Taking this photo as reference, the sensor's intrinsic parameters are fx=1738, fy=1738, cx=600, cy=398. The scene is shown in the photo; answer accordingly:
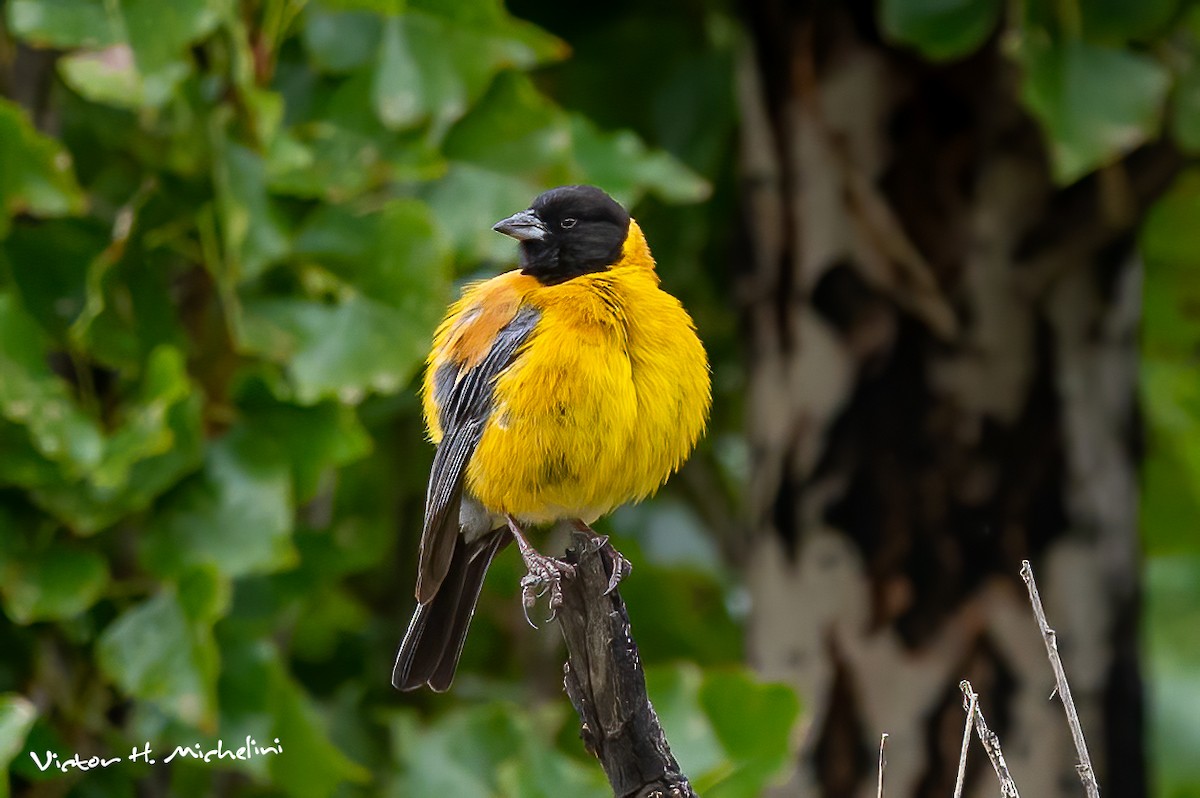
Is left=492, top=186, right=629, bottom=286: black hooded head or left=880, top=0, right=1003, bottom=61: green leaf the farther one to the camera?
left=880, top=0, right=1003, bottom=61: green leaf

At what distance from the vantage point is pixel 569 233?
3625 millimetres

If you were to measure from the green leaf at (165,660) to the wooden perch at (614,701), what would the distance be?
1.13 meters

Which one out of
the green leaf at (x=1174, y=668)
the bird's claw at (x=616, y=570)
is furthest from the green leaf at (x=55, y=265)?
the green leaf at (x=1174, y=668)

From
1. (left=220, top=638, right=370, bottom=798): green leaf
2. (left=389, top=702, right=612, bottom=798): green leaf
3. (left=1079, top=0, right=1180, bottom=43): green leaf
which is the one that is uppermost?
(left=1079, top=0, right=1180, bottom=43): green leaf

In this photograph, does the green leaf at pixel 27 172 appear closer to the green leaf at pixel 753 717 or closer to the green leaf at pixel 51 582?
the green leaf at pixel 51 582

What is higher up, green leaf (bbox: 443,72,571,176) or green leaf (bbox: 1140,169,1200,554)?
green leaf (bbox: 443,72,571,176)

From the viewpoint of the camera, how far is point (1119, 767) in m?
4.54

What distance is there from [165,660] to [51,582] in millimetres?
306

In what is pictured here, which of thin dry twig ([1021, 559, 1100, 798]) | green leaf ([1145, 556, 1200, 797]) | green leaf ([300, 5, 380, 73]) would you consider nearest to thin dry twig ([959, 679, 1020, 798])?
thin dry twig ([1021, 559, 1100, 798])

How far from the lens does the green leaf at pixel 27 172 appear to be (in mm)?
3707

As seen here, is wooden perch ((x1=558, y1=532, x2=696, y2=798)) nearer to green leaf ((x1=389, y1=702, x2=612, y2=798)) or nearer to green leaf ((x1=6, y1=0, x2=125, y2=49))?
green leaf ((x1=389, y1=702, x2=612, y2=798))

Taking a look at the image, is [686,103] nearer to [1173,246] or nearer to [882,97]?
[882,97]

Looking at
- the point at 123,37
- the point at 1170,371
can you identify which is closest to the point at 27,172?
the point at 123,37

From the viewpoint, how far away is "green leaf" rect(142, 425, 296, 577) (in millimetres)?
3736
